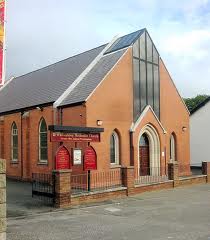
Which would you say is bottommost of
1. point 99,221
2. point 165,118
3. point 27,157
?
point 99,221

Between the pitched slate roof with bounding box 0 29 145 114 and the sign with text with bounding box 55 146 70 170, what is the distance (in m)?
5.45

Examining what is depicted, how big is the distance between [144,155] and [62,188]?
11217mm

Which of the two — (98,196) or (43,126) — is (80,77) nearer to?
(43,126)

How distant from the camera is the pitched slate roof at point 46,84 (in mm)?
26797

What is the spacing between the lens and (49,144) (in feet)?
83.4

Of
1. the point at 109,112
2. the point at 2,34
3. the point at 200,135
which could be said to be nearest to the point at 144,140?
the point at 109,112

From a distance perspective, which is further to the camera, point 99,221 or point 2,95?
point 2,95

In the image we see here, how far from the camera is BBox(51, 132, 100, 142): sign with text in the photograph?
58.0 feet

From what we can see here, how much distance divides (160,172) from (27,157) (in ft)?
29.2

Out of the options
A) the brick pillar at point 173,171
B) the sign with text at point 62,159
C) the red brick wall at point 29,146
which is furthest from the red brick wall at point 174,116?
the sign with text at point 62,159

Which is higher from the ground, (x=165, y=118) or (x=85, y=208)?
(x=165, y=118)

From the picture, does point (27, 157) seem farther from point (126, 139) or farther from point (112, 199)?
point (112, 199)

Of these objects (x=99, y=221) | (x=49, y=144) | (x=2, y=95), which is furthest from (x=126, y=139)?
(x=2, y=95)

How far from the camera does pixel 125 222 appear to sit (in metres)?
13.4
